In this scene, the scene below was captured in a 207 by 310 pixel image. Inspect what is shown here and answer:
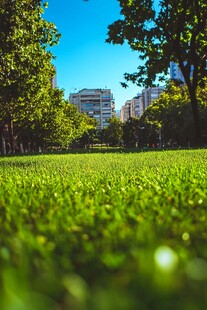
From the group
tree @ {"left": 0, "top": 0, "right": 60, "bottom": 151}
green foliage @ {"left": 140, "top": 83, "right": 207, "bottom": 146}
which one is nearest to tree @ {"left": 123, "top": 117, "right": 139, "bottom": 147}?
green foliage @ {"left": 140, "top": 83, "right": 207, "bottom": 146}

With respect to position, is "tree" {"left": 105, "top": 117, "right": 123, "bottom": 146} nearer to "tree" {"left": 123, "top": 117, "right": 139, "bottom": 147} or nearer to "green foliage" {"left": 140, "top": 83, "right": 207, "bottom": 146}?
"tree" {"left": 123, "top": 117, "right": 139, "bottom": 147}

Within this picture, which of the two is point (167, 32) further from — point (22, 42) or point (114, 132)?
point (114, 132)

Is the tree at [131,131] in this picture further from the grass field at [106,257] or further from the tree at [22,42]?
the grass field at [106,257]

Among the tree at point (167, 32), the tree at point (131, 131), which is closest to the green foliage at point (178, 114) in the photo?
the tree at point (167, 32)

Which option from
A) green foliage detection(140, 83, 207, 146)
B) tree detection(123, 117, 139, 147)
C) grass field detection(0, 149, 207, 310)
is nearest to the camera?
grass field detection(0, 149, 207, 310)

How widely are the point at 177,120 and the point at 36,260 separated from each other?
61371mm

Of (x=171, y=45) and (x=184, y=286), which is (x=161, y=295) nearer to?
(x=184, y=286)

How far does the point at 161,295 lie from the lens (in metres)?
1.00

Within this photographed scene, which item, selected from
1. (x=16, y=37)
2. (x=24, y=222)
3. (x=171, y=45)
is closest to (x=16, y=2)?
(x=16, y=37)

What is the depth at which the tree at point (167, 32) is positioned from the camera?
24375 mm

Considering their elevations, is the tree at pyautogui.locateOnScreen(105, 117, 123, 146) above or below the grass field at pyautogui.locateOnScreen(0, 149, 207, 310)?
above

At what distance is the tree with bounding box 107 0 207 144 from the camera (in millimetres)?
24375

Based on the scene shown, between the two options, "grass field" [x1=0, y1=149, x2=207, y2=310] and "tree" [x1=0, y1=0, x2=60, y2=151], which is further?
"tree" [x1=0, y1=0, x2=60, y2=151]

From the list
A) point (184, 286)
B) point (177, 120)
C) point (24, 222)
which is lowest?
point (24, 222)
